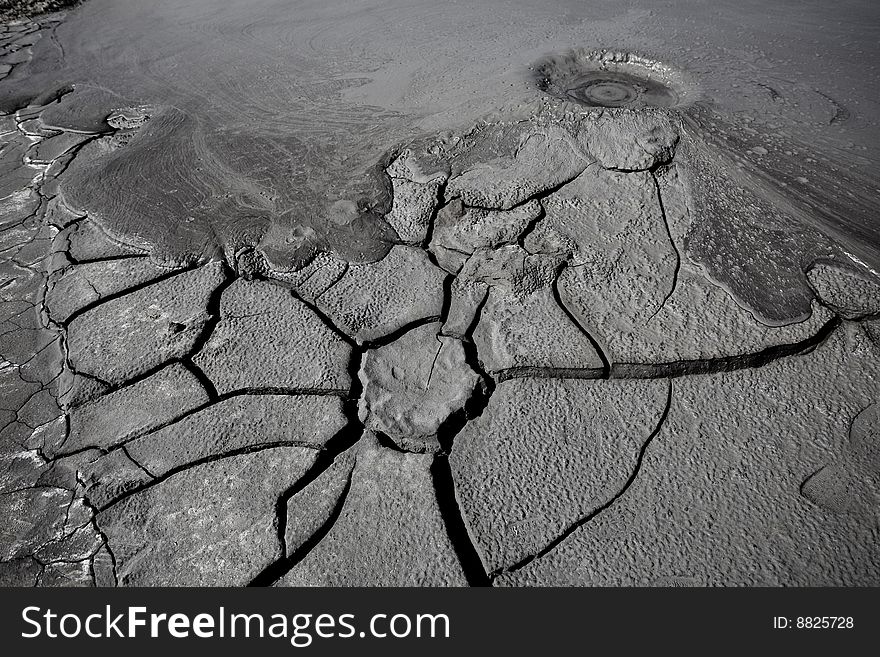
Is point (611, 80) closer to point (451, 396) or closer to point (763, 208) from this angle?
point (763, 208)

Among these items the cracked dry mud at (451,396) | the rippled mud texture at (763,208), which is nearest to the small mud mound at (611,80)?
the rippled mud texture at (763,208)

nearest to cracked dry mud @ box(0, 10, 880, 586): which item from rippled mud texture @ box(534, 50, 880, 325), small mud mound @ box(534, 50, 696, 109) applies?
rippled mud texture @ box(534, 50, 880, 325)

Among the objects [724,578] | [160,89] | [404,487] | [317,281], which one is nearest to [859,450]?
[724,578]

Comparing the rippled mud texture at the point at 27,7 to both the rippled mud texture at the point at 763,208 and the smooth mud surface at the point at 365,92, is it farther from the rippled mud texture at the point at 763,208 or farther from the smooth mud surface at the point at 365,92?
the rippled mud texture at the point at 763,208

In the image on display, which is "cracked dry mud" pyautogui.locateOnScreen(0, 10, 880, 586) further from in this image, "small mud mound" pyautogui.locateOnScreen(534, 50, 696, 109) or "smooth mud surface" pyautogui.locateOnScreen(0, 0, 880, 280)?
"small mud mound" pyautogui.locateOnScreen(534, 50, 696, 109)

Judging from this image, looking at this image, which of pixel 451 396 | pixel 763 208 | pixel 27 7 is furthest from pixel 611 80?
pixel 27 7

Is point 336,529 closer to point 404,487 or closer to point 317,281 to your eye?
point 404,487
